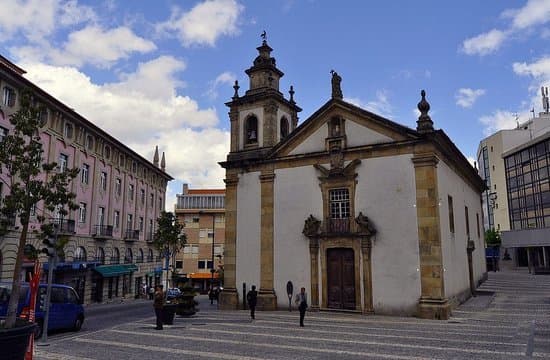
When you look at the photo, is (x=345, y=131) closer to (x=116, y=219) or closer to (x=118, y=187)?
(x=118, y=187)

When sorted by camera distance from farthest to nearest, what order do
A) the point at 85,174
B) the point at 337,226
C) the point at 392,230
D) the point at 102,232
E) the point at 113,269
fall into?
1. the point at 113,269
2. the point at 102,232
3. the point at 85,174
4. the point at 337,226
5. the point at 392,230

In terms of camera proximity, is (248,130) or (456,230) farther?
(248,130)

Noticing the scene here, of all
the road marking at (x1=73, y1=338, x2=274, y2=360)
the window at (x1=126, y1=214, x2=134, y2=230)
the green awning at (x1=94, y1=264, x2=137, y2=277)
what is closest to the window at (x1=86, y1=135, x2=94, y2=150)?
the window at (x1=126, y1=214, x2=134, y2=230)

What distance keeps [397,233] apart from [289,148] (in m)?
6.39

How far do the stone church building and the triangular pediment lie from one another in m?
0.05

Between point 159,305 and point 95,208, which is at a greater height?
point 95,208

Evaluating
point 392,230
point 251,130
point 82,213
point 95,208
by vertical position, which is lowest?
point 392,230

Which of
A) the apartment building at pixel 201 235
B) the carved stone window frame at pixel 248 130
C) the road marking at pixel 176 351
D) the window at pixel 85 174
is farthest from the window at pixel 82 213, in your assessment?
the apartment building at pixel 201 235

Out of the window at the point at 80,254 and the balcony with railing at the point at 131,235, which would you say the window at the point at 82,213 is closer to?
the window at the point at 80,254

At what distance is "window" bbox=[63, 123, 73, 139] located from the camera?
27.5 meters

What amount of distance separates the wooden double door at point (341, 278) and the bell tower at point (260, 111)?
20.5ft

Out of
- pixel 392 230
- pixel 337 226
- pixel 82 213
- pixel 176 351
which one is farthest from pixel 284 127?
pixel 82 213

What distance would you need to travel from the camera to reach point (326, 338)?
1262cm

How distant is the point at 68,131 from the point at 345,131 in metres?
18.2
